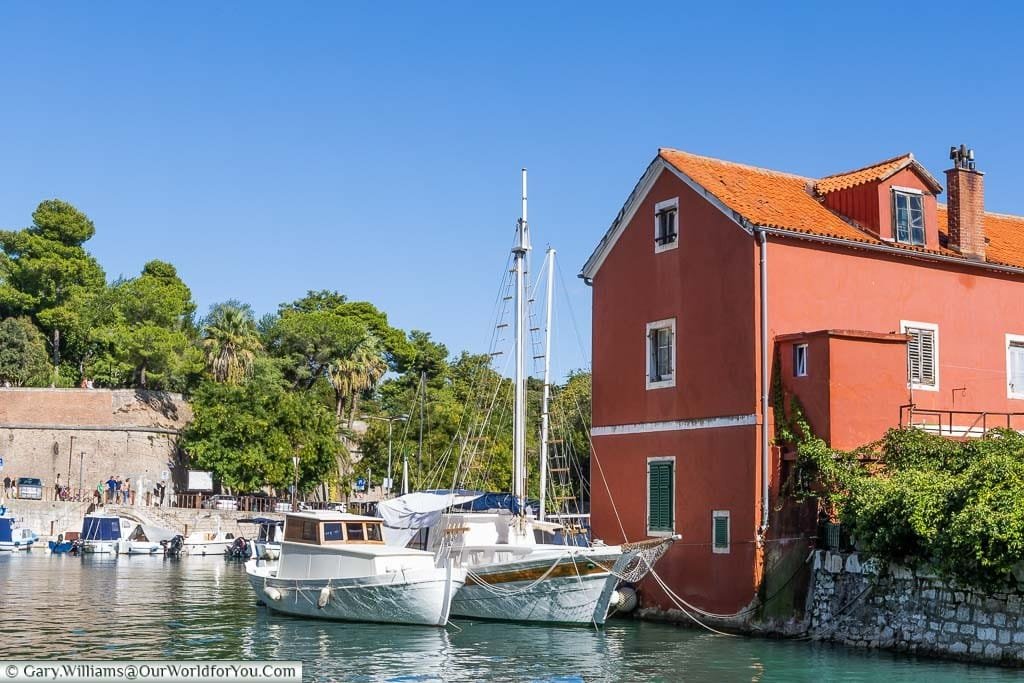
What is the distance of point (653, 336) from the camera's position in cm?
3022

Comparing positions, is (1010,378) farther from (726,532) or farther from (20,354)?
(20,354)

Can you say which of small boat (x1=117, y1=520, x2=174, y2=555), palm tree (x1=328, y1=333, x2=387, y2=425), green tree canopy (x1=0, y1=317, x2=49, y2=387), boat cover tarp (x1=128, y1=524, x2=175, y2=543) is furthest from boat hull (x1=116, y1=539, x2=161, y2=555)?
green tree canopy (x1=0, y1=317, x2=49, y2=387)

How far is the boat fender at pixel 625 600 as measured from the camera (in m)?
29.3

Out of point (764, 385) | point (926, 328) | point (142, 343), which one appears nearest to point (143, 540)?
point (142, 343)

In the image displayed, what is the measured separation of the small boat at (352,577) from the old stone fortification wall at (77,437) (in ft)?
157

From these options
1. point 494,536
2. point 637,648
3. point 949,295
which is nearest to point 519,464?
point 494,536

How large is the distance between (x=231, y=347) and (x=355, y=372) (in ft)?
27.7

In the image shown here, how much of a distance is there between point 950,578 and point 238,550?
47.6 metres

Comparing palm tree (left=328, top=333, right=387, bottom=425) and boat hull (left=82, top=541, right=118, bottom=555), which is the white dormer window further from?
palm tree (left=328, top=333, right=387, bottom=425)

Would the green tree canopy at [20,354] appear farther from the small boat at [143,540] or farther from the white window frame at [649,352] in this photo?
the white window frame at [649,352]

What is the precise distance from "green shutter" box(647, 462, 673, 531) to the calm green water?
→ 7.70ft

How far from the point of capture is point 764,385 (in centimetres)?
2681

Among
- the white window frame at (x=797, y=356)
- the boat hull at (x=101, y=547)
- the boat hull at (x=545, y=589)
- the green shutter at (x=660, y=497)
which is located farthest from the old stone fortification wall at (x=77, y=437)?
the white window frame at (x=797, y=356)

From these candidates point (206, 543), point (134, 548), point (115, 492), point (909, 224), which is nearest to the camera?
point (909, 224)
